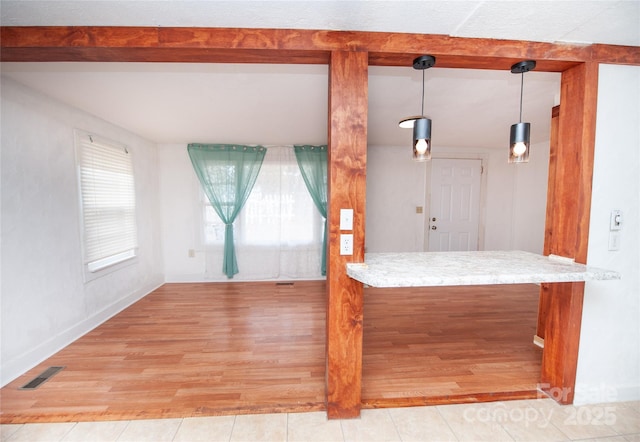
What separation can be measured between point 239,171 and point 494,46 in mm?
3485

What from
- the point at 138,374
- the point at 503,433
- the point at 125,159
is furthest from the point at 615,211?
the point at 125,159

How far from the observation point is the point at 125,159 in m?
3.42

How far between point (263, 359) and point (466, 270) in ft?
5.79

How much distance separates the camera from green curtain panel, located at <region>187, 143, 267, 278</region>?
4113mm

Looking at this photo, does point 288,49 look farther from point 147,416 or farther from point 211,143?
point 211,143

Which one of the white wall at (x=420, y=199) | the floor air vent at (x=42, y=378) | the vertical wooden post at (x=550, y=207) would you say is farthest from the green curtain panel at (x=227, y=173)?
the vertical wooden post at (x=550, y=207)

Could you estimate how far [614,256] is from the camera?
66.7 inches

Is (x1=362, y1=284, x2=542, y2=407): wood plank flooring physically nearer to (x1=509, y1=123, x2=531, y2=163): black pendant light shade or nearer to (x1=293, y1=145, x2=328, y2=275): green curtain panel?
(x1=509, y1=123, x2=531, y2=163): black pendant light shade

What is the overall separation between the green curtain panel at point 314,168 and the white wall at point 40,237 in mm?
2545

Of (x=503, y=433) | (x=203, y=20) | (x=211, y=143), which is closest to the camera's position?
(x=203, y=20)

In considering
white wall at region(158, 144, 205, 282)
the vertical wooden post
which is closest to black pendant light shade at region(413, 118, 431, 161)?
the vertical wooden post

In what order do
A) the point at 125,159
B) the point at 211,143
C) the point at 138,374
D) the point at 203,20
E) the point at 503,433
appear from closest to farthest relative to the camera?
the point at 203,20, the point at 503,433, the point at 138,374, the point at 125,159, the point at 211,143

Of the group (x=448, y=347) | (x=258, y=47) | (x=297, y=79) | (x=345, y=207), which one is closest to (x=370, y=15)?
(x=258, y=47)

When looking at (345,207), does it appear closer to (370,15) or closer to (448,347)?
(370,15)
